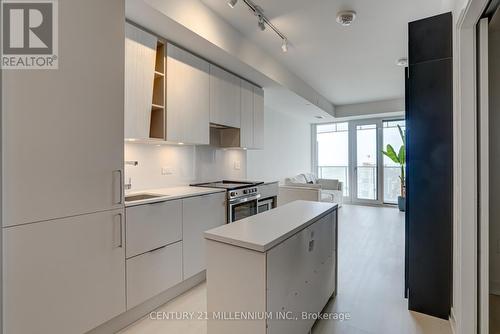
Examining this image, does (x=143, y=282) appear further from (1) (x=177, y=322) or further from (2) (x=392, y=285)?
(2) (x=392, y=285)

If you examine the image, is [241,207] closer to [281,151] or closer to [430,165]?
[430,165]

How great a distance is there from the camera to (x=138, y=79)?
2246mm

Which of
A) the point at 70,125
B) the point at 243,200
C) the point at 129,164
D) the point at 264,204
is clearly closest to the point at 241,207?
Answer: the point at 243,200

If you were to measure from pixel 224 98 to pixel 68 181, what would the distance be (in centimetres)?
208

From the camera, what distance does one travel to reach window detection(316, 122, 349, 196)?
7617 mm

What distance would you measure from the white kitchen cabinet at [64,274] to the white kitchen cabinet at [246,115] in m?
2.18

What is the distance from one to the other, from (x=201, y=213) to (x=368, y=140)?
6.16m

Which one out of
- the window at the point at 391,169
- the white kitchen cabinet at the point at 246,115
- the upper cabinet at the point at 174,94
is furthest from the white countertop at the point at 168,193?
the window at the point at 391,169

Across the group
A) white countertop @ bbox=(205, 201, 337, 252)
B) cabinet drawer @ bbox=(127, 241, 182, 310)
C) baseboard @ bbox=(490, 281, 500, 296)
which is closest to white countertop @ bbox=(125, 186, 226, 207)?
cabinet drawer @ bbox=(127, 241, 182, 310)

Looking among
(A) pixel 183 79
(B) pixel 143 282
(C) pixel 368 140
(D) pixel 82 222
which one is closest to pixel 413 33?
(A) pixel 183 79

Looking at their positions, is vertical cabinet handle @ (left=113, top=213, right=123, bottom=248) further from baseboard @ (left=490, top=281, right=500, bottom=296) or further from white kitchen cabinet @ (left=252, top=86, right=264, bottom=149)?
baseboard @ (left=490, top=281, right=500, bottom=296)

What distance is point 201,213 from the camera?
8.66ft

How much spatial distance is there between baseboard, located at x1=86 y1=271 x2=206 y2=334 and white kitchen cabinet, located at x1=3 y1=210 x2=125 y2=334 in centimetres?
13

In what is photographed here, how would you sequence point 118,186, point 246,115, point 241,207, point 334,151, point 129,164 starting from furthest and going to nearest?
point 334,151 → point 246,115 → point 241,207 → point 129,164 → point 118,186
